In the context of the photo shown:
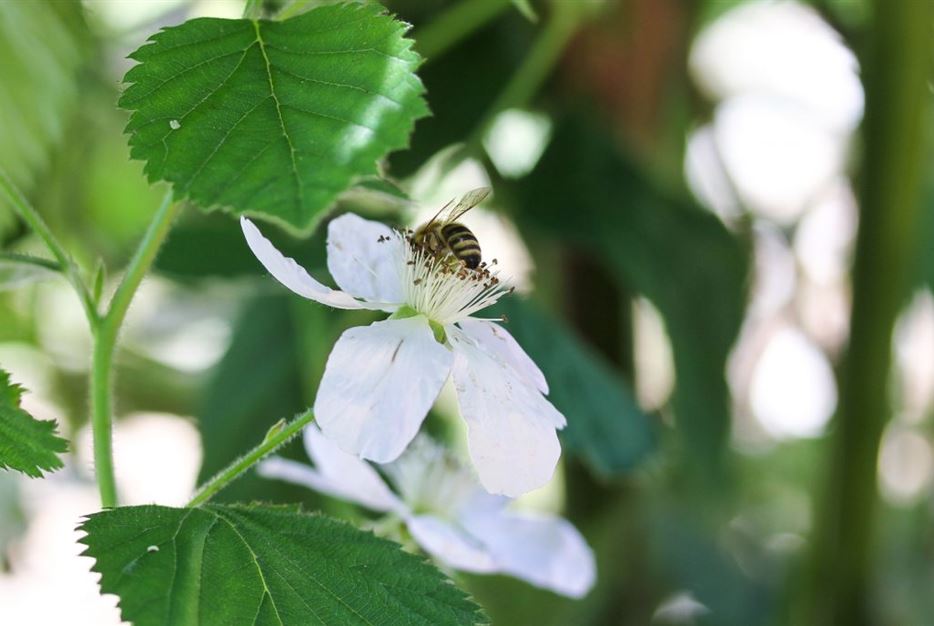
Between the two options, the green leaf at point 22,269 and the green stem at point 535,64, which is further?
the green stem at point 535,64

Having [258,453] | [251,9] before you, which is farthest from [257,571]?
[251,9]

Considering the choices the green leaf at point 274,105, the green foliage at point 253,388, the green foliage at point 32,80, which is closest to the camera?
the green leaf at point 274,105

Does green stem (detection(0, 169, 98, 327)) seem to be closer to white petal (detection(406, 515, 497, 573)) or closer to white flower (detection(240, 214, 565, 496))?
white flower (detection(240, 214, 565, 496))

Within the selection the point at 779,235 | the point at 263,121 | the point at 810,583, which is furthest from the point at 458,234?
the point at 779,235

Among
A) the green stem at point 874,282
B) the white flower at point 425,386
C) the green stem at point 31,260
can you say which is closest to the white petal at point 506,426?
the white flower at point 425,386

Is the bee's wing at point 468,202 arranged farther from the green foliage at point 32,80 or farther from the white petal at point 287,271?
the green foliage at point 32,80
